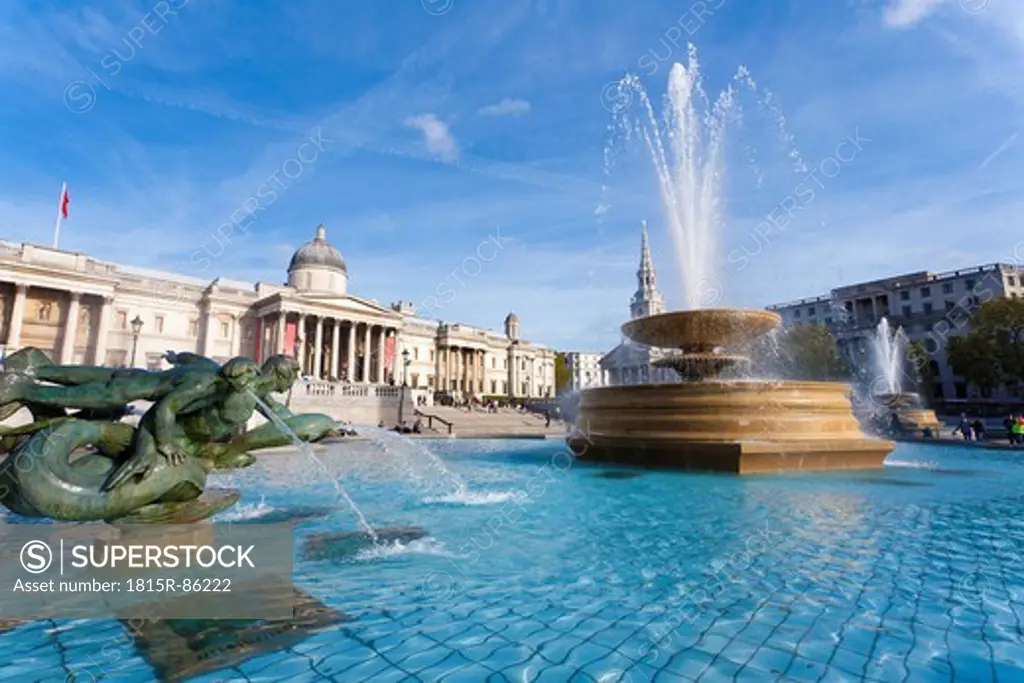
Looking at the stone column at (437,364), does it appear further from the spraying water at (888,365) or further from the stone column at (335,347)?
the spraying water at (888,365)

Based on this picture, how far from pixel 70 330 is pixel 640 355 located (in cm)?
5802

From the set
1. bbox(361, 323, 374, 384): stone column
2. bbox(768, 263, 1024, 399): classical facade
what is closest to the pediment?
bbox(361, 323, 374, 384): stone column

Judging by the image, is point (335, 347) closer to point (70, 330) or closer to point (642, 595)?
point (70, 330)

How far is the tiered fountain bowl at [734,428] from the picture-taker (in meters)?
9.83

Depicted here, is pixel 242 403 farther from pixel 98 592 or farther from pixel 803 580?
pixel 803 580

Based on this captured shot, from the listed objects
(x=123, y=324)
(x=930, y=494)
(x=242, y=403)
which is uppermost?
(x=123, y=324)

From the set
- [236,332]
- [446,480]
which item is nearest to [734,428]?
[446,480]

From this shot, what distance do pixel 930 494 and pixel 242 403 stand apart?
9.42 m

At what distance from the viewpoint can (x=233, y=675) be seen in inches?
98.0

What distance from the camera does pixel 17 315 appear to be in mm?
35469

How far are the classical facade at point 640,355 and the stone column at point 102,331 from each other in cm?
4452

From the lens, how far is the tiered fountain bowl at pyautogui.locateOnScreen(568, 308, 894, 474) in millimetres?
9828

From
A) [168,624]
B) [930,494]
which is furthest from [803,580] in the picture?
[930,494]

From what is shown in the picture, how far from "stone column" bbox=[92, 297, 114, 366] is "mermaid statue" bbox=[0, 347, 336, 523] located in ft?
145
